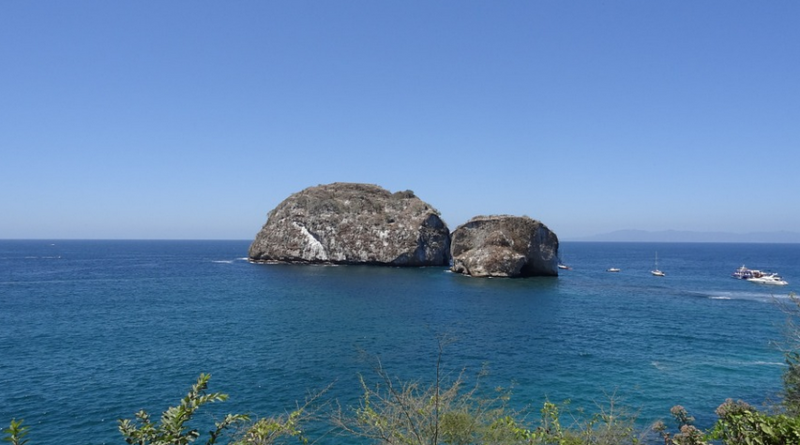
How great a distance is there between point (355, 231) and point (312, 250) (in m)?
12.3

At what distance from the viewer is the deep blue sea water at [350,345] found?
26.0m

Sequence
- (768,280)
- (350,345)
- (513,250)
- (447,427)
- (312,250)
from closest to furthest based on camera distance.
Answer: (447,427), (350,345), (768,280), (513,250), (312,250)

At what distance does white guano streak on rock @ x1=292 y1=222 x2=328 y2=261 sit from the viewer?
A: 112750 mm

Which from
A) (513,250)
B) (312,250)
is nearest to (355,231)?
(312,250)

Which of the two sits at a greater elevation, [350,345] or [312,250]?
[312,250]

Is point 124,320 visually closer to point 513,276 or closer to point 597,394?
point 597,394

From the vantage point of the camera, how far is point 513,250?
8844 centimetres

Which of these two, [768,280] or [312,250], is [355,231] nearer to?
[312,250]

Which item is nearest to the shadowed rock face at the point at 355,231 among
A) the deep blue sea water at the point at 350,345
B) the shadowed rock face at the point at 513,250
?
the shadowed rock face at the point at 513,250

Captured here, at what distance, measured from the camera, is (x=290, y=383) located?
28219 millimetres

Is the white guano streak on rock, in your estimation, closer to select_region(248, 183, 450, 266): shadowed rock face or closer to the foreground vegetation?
select_region(248, 183, 450, 266): shadowed rock face

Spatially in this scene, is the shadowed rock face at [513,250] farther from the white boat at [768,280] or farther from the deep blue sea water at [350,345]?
the white boat at [768,280]

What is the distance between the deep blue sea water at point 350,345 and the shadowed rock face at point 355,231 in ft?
118

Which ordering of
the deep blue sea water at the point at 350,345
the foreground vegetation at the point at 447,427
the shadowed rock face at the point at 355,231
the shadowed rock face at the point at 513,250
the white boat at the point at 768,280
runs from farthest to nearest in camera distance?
the shadowed rock face at the point at 355,231, the shadowed rock face at the point at 513,250, the white boat at the point at 768,280, the deep blue sea water at the point at 350,345, the foreground vegetation at the point at 447,427
